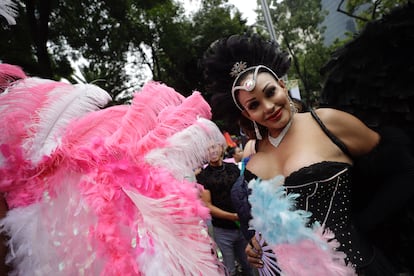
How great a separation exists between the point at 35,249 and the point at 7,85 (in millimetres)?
516

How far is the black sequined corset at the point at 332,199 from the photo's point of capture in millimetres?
1516

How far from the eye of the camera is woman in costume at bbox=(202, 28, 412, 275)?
4.88 ft

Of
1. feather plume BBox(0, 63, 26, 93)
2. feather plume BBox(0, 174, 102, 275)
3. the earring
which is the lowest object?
the earring

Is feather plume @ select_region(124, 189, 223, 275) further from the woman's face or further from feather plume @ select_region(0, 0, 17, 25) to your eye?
the woman's face

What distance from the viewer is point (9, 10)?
0.98 metres

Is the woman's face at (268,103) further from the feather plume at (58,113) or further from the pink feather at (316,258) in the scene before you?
the feather plume at (58,113)

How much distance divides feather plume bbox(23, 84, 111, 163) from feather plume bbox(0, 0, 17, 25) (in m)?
0.24

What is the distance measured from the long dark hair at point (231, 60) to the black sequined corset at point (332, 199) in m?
0.49

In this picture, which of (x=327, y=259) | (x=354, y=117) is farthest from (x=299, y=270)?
(x=354, y=117)

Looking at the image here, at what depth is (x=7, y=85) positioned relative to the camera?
100cm

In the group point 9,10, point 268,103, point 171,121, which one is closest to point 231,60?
point 268,103

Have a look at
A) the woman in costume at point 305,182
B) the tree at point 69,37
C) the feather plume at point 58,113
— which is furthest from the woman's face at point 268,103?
the tree at point 69,37

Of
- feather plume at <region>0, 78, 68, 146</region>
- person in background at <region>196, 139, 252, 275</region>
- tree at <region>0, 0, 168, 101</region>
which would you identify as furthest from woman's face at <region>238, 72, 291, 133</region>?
tree at <region>0, 0, 168, 101</region>

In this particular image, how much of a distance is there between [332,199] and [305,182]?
0.18m
